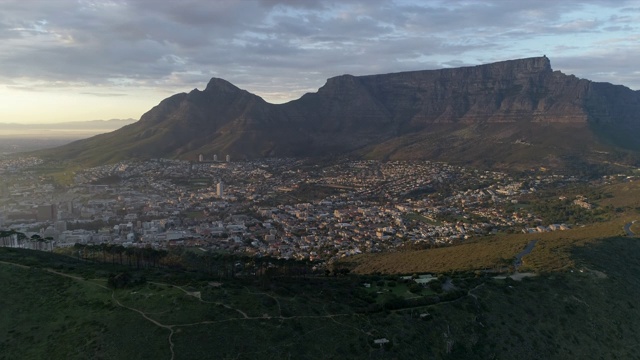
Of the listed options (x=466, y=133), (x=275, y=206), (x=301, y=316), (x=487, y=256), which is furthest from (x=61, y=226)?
(x=466, y=133)

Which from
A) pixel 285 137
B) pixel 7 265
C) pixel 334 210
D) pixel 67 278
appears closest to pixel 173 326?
pixel 67 278

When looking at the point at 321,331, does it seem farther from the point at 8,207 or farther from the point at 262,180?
the point at 262,180

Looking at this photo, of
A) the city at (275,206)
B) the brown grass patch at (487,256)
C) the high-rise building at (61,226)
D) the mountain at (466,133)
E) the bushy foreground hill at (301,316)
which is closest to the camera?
the bushy foreground hill at (301,316)

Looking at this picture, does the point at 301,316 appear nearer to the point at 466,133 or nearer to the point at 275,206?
the point at 275,206

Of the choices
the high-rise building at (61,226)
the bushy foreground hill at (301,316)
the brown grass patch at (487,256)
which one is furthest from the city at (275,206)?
the bushy foreground hill at (301,316)

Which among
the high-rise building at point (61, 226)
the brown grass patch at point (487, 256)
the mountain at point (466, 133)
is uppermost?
the mountain at point (466, 133)

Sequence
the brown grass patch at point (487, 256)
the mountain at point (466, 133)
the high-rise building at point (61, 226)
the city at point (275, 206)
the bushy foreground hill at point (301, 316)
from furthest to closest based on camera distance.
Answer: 1. the mountain at point (466, 133)
2. the high-rise building at point (61, 226)
3. the city at point (275, 206)
4. the brown grass patch at point (487, 256)
5. the bushy foreground hill at point (301, 316)

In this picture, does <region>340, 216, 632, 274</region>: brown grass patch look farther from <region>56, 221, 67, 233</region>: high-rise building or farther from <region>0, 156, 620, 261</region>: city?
<region>56, 221, 67, 233</region>: high-rise building

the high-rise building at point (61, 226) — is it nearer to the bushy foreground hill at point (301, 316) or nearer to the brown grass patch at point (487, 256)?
the bushy foreground hill at point (301, 316)

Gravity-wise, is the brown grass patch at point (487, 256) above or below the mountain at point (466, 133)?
below

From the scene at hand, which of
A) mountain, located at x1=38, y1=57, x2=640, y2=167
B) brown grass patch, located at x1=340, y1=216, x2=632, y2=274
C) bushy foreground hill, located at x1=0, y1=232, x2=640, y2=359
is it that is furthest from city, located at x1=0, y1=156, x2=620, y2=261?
bushy foreground hill, located at x1=0, y1=232, x2=640, y2=359
